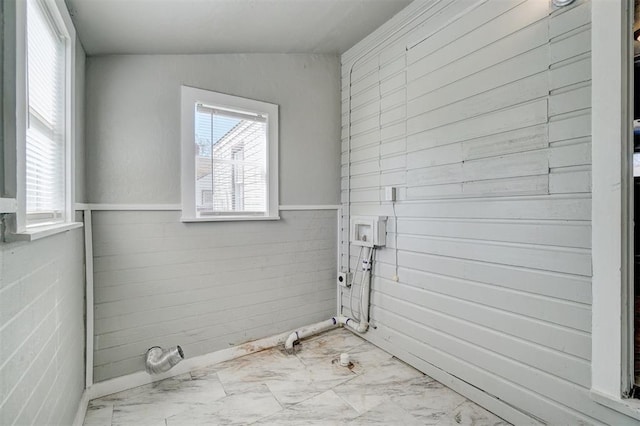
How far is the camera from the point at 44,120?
1.42 meters

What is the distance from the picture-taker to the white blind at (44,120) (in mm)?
1255

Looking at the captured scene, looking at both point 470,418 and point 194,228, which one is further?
point 194,228

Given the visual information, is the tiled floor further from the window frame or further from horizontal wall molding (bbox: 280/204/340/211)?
horizontal wall molding (bbox: 280/204/340/211)

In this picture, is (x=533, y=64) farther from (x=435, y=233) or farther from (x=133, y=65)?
(x=133, y=65)

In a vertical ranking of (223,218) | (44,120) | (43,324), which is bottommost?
(43,324)

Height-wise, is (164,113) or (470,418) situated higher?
(164,113)

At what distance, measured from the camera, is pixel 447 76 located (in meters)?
2.19

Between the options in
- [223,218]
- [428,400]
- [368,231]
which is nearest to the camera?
[428,400]

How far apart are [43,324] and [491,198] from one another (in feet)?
7.87

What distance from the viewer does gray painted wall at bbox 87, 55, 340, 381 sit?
84.6 inches

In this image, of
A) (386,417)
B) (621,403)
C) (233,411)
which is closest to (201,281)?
(233,411)

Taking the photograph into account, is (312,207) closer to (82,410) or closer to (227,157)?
(227,157)

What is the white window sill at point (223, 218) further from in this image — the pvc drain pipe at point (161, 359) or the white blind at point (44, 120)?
the pvc drain pipe at point (161, 359)

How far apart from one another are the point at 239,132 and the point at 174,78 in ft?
2.09
